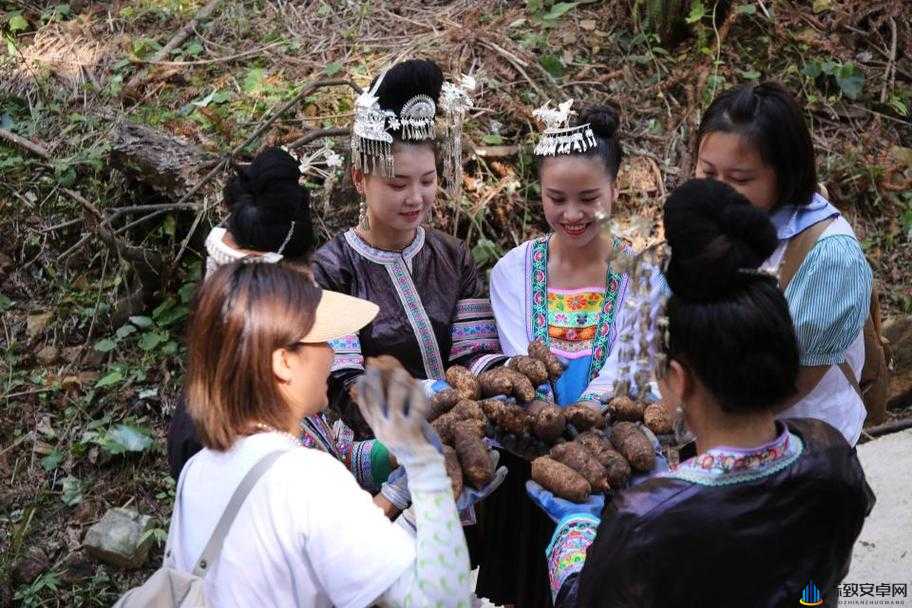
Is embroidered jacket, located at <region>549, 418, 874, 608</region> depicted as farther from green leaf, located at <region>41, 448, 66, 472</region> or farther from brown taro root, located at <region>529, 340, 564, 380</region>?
green leaf, located at <region>41, 448, 66, 472</region>

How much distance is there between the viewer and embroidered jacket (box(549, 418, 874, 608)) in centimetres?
169

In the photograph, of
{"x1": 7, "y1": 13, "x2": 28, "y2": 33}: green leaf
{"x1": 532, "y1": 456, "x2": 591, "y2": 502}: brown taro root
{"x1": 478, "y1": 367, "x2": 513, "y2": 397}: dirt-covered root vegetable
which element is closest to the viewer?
{"x1": 532, "y1": 456, "x2": 591, "y2": 502}: brown taro root

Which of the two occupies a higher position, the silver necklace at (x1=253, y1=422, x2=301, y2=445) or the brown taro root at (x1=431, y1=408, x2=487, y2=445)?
the silver necklace at (x1=253, y1=422, x2=301, y2=445)

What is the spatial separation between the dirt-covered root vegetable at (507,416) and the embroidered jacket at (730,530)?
0.71 meters

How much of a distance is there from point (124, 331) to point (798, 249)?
336cm

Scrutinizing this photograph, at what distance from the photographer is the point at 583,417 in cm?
252

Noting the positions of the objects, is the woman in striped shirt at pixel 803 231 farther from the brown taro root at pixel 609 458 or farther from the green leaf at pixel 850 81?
the green leaf at pixel 850 81

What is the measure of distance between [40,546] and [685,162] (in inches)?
140

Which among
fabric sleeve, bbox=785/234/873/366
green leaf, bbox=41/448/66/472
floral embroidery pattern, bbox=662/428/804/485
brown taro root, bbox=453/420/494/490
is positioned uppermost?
fabric sleeve, bbox=785/234/873/366

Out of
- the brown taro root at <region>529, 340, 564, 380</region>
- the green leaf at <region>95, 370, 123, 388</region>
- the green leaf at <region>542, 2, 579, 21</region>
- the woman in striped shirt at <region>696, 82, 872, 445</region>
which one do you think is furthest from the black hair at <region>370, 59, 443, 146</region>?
the green leaf at <region>542, 2, 579, 21</region>

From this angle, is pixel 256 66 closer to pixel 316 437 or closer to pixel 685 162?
pixel 685 162

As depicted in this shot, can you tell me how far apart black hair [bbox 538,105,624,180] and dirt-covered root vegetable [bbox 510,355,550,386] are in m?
0.68

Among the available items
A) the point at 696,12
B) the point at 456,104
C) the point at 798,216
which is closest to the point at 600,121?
the point at 456,104

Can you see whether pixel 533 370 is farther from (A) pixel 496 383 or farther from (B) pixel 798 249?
(B) pixel 798 249
